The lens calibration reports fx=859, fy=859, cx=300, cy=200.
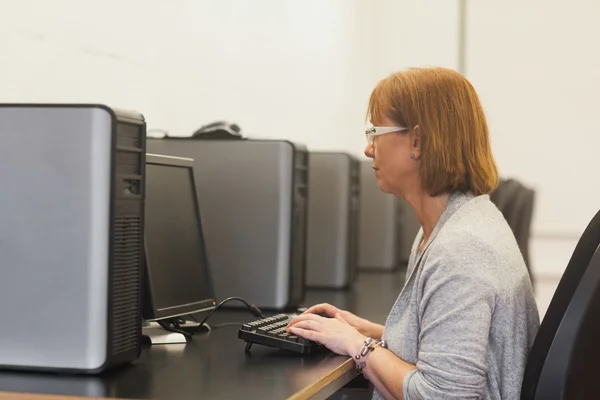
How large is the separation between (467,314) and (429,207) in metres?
0.32

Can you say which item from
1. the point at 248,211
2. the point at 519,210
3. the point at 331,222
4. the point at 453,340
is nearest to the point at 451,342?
the point at 453,340

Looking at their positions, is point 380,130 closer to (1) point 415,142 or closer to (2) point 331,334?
(1) point 415,142

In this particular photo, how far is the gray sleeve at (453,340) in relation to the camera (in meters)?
1.34

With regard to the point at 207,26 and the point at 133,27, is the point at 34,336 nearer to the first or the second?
the point at 133,27

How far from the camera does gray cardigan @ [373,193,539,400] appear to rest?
1352mm

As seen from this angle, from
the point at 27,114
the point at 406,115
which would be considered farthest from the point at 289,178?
the point at 27,114

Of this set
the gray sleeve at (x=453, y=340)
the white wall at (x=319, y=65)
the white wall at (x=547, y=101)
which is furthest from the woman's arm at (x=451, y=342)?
the white wall at (x=547, y=101)

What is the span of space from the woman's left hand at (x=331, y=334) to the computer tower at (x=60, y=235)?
37 cm

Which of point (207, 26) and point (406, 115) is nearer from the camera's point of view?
point (406, 115)

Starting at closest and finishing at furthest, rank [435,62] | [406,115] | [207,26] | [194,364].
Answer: [194,364], [406,115], [207,26], [435,62]

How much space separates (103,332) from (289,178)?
904 mm

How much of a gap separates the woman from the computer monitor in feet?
0.81

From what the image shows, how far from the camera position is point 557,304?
1363 mm

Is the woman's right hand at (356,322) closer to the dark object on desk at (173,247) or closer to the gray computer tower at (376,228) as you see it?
the dark object on desk at (173,247)
